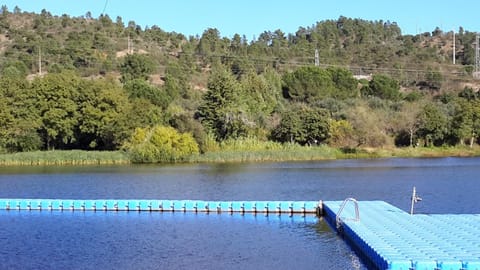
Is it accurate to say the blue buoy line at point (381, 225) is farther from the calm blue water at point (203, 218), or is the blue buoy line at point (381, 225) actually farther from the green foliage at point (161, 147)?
the green foliage at point (161, 147)

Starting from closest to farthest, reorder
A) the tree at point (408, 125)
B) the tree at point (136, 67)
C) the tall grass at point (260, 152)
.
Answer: the tall grass at point (260, 152), the tree at point (408, 125), the tree at point (136, 67)

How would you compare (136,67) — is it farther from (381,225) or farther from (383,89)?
(381,225)

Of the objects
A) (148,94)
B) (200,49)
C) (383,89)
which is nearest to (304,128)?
(148,94)

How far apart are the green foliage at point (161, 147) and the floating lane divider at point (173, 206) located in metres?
27.9

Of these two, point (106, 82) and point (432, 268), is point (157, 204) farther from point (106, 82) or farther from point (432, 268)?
point (106, 82)

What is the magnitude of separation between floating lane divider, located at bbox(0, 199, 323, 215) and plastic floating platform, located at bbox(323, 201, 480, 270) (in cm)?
138

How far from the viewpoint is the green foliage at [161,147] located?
2499 inches

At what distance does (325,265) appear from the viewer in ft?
69.8

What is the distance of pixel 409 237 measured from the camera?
22797 millimetres

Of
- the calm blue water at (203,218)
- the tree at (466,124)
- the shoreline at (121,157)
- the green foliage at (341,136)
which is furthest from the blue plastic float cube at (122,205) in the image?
the tree at (466,124)

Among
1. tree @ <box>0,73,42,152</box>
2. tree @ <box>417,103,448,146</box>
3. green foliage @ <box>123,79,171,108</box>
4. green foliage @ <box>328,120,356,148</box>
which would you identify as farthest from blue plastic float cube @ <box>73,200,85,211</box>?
tree @ <box>417,103,448,146</box>

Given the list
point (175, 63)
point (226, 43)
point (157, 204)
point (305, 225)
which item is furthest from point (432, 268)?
point (226, 43)

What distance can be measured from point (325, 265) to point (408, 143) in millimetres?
56364

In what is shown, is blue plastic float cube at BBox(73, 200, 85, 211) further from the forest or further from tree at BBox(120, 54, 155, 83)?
tree at BBox(120, 54, 155, 83)
